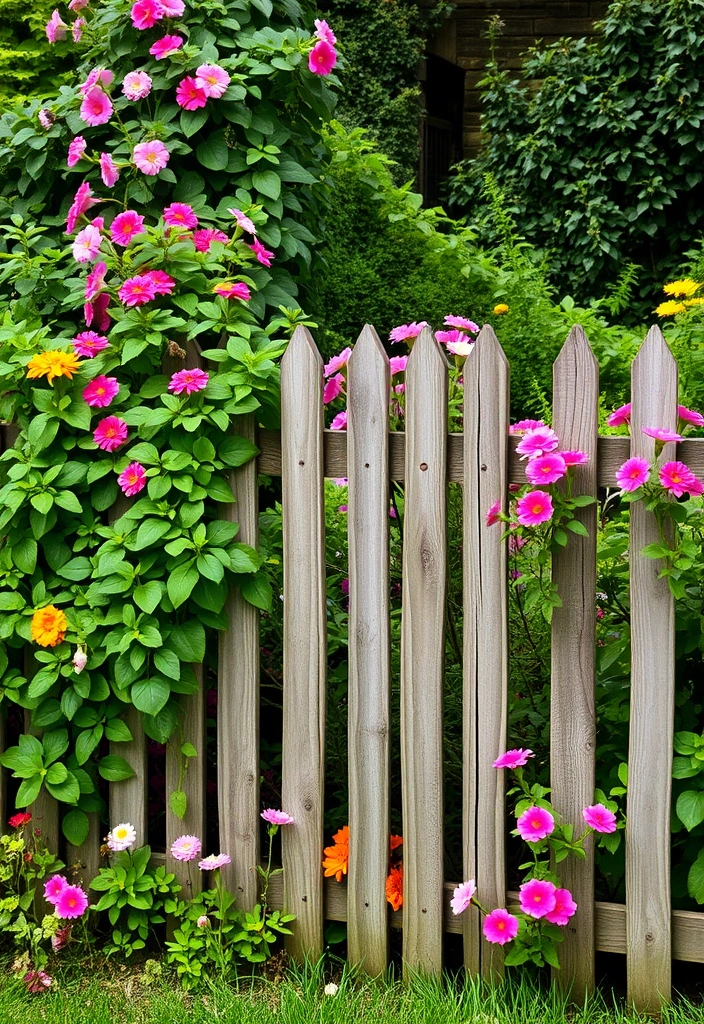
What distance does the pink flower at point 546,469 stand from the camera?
2111mm

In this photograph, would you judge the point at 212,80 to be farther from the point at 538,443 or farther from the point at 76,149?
the point at 538,443

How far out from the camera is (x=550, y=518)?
2.16 metres

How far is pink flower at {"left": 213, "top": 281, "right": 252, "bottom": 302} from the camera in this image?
2482 mm

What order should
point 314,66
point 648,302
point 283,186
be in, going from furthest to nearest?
1. point 648,302
2. point 283,186
3. point 314,66

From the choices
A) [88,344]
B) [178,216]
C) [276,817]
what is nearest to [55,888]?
[276,817]

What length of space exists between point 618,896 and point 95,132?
7.31ft

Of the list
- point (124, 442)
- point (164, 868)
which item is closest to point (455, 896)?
point (164, 868)

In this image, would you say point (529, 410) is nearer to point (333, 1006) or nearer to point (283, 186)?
point (283, 186)

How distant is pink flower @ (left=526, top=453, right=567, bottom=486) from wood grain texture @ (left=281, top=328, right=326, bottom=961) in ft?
1.62

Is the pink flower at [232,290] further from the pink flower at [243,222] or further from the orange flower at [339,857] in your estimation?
the orange flower at [339,857]

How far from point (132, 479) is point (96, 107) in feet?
3.04

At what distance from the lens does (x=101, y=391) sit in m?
2.46

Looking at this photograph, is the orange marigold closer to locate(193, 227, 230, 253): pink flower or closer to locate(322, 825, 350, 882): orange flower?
locate(322, 825, 350, 882): orange flower

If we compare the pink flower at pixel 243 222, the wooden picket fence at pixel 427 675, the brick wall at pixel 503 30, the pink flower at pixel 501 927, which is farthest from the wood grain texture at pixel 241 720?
the brick wall at pixel 503 30
